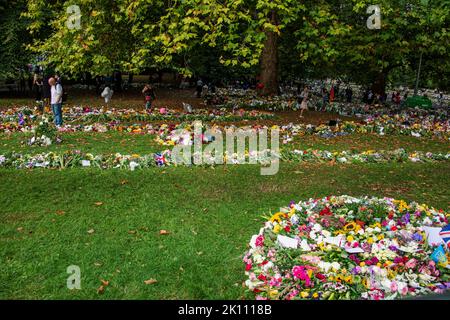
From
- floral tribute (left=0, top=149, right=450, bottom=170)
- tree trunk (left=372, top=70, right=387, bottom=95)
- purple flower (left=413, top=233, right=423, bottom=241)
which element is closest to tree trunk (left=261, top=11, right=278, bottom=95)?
floral tribute (left=0, top=149, right=450, bottom=170)

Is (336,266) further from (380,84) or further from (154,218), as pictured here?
(380,84)

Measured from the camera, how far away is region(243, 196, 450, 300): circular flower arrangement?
5824mm

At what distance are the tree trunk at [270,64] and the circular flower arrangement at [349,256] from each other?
17391 millimetres

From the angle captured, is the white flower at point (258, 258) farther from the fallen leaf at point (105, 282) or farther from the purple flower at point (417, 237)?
the purple flower at point (417, 237)

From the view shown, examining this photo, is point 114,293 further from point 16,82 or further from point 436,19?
point 16,82

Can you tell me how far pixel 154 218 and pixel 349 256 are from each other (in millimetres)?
4025

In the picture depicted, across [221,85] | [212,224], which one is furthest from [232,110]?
[221,85]

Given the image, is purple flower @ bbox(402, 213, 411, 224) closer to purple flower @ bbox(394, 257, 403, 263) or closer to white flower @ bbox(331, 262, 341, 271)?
purple flower @ bbox(394, 257, 403, 263)

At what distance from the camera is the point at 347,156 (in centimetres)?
1443

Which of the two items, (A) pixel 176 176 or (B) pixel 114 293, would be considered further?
(A) pixel 176 176

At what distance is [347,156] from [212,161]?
15.5ft

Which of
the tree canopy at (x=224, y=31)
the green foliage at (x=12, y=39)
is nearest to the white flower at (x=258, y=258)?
the tree canopy at (x=224, y=31)

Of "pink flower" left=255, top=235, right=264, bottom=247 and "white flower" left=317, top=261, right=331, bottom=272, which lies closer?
"white flower" left=317, top=261, right=331, bottom=272

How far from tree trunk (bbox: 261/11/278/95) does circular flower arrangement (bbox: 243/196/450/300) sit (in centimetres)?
1739
